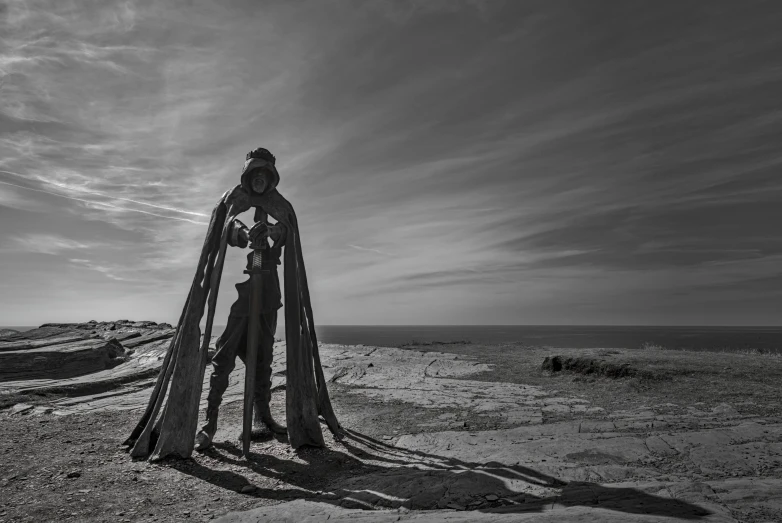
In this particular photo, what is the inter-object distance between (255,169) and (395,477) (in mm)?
4643

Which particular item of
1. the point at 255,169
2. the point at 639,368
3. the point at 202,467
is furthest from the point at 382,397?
the point at 639,368

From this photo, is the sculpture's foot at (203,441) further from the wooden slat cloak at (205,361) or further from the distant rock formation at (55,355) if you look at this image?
the distant rock formation at (55,355)

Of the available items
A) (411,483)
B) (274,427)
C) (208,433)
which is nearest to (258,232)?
(208,433)

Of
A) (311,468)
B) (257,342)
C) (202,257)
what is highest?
(202,257)

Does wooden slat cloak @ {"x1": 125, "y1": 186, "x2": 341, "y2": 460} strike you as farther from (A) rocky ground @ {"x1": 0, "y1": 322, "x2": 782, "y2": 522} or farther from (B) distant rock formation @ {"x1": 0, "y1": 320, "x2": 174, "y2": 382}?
(B) distant rock formation @ {"x1": 0, "y1": 320, "x2": 174, "y2": 382}

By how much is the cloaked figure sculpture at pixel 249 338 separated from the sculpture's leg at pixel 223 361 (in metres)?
0.01

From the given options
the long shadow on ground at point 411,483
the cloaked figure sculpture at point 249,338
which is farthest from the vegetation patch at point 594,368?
the cloaked figure sculpture at point 249,338

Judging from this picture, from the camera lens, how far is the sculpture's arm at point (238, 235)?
6.17 meters

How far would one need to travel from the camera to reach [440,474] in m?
4.46

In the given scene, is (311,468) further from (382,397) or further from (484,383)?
(484,383)

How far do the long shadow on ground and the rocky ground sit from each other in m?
0.02

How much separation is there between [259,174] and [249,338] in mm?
2451

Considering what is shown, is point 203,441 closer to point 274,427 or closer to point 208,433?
point 208,433

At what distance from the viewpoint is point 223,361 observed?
247 inches
